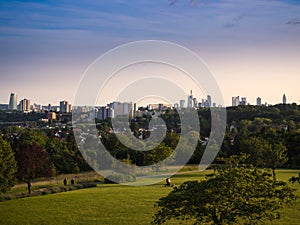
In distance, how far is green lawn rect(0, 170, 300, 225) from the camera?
19.1 meters

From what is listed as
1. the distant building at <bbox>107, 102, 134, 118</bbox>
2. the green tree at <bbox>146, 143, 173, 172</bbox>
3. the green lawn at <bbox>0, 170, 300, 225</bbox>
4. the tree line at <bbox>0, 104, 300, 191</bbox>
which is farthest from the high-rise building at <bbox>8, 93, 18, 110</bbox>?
the green lawn at <bbox>0, 170, 300, 225</bbox>

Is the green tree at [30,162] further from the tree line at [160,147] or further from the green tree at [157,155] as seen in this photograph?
the green tree at [157,155]

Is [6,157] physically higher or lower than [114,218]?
higher

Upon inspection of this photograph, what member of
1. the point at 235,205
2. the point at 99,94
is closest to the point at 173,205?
the point at 235,205

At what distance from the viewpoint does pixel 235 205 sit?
1167cm

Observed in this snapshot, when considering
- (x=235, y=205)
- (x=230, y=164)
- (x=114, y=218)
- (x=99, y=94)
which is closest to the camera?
(x=235, y=205)

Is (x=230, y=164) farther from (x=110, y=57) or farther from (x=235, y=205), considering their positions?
(x=110, y=57)

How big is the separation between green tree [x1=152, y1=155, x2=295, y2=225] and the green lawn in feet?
21.8

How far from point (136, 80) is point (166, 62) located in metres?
2.62

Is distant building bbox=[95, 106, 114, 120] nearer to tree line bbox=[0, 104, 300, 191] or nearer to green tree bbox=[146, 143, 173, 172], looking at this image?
tree line bbox=[0, 104, 300, 191]

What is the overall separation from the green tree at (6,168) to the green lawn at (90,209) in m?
1.71

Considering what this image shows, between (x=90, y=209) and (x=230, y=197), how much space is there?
Answer: 39.6 ft

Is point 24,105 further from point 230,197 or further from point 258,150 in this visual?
point 230,197

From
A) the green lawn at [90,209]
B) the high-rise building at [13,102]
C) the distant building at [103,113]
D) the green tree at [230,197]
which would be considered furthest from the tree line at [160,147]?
the high-rise building at [13,102]
